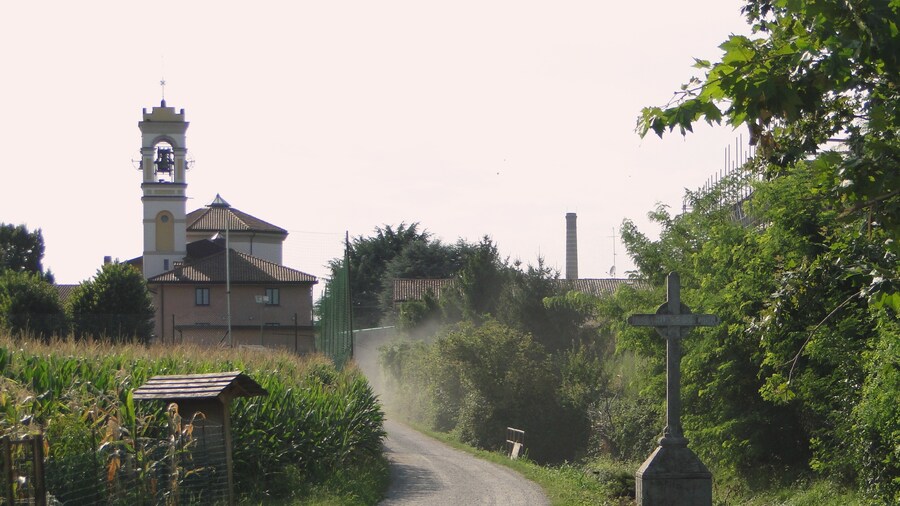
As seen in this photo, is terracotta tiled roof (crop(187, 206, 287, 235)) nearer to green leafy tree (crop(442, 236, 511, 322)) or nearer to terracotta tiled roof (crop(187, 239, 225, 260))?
terracotta tiled roof (crop(187, 239, 225, 260))

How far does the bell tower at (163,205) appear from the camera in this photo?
Answer: 7050 cm

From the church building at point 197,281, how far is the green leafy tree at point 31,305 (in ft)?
22.3

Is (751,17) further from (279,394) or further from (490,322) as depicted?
(490,322)

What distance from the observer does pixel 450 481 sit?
22.8m

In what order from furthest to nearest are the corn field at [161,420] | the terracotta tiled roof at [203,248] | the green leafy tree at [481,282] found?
the terracotta tiled roof at [203,248], the green leafy tree at [481,282], the corn field at [161,420]

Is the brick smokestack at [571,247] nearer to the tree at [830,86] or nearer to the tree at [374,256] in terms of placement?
the tree at [374,256]

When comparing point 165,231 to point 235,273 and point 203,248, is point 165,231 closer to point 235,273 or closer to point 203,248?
point 203,248

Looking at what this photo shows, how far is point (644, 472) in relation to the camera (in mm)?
13383

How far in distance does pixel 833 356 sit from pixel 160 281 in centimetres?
4886

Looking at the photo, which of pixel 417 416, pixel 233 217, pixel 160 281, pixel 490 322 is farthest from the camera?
pixel 233 217

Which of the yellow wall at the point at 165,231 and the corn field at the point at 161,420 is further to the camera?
the yellow wall at the point at 165,231

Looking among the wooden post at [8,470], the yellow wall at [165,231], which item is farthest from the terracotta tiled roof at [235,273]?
the wooden post at [8,470]

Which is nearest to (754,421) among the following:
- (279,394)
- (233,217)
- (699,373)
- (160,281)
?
(699,373)

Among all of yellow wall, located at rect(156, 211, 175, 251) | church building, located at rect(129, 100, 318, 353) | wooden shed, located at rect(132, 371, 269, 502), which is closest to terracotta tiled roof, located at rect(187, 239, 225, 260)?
church building, located at rect(129, 100, 318, 353)
